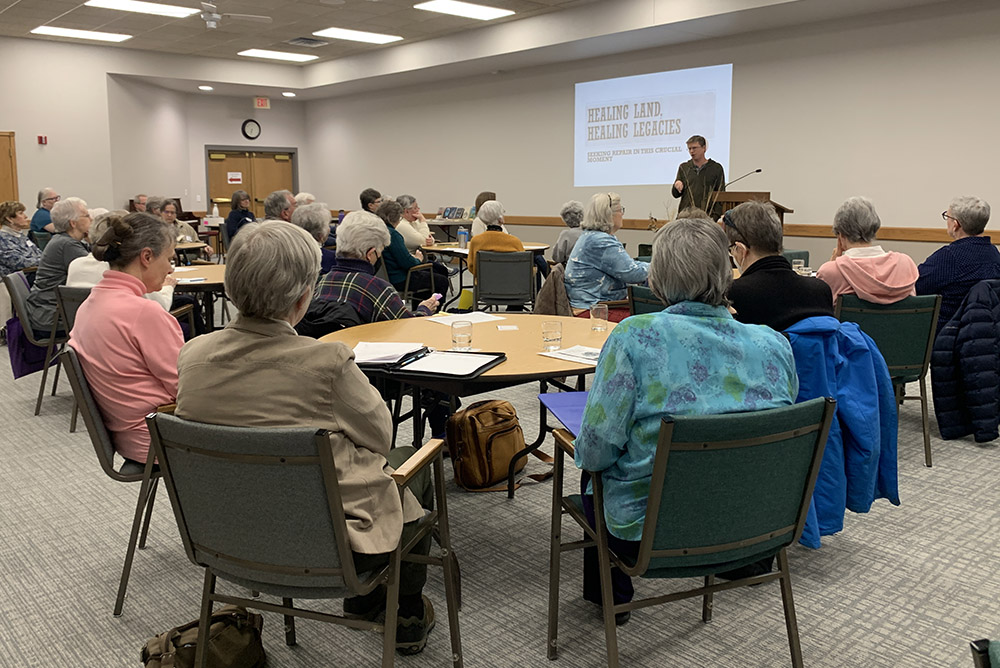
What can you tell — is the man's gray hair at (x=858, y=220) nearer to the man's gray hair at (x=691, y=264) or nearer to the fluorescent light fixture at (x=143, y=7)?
the man's gray hair at (x=691, y=264)

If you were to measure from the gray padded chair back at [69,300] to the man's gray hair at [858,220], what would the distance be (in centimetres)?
400

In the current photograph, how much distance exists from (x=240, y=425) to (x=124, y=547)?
1.69 m

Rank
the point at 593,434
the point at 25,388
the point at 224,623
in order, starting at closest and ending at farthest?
the point at 593,434
the point at 224,623
the point at 25,388

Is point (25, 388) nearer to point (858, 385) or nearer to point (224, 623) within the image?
point (224, 623)

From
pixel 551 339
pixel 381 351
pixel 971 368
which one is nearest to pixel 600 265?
pixel 971 368

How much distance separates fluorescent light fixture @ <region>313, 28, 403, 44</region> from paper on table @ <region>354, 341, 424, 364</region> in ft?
31.1

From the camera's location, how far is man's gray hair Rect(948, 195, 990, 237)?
14.3 feet

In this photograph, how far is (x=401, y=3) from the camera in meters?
9.53

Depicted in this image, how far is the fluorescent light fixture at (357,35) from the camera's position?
37.0 ft

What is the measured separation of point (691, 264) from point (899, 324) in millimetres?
2430

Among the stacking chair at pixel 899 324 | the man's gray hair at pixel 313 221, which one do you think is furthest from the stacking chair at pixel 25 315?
the stacking chair at pixel 899 324

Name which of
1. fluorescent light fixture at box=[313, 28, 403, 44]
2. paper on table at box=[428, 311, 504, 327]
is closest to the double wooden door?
fluorescent light fixture at box=[313, 28, 403, 44]

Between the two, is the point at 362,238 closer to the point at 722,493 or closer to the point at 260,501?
the point at 260,501

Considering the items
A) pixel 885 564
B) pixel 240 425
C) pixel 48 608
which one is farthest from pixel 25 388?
pixel 885 564
